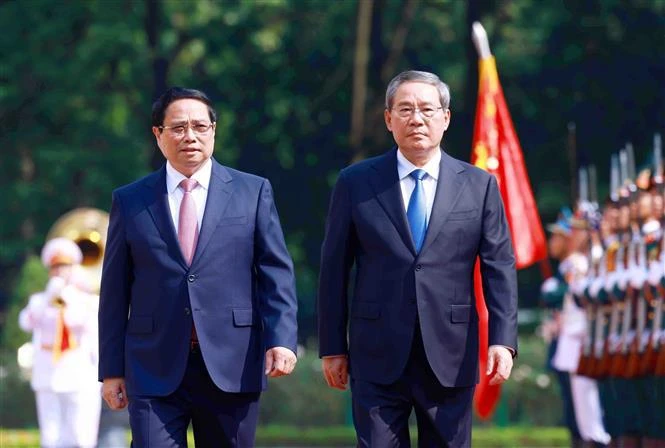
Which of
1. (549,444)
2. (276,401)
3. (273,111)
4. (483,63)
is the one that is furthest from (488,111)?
(273,111)

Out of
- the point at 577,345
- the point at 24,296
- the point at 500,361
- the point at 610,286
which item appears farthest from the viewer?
the point at 24,296

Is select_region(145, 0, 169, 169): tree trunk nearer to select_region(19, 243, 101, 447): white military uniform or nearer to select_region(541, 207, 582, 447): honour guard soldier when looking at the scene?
select_region(541, 207, 582, 447): honour guard soldier

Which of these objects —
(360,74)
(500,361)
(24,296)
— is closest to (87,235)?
(500,361)

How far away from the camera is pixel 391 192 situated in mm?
8391

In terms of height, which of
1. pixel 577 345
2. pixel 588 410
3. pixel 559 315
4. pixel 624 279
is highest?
pixel 624 279

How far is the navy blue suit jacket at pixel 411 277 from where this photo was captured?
8219 mm

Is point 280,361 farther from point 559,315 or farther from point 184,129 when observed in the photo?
point 559,315

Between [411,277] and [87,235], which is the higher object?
[87,235]

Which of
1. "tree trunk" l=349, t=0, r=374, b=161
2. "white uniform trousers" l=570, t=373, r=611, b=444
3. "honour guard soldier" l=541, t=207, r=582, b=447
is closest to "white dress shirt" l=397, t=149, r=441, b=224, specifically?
"white uniform trousers" l=570, t=373, r=611, b=444

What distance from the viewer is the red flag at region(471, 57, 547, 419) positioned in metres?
15.5

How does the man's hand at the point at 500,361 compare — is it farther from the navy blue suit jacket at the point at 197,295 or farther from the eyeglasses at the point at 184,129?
the eyeglasses at the point at 184,129

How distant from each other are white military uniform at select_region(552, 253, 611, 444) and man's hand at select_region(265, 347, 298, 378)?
7.89 metres

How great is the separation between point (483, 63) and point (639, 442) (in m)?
3.80

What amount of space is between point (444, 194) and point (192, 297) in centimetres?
115
